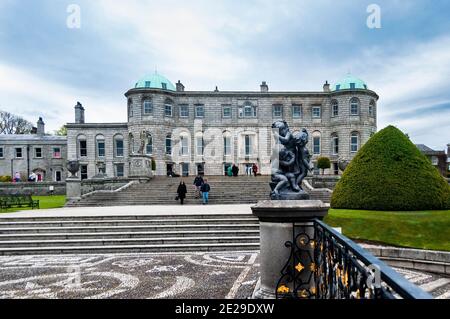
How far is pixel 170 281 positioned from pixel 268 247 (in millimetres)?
3020

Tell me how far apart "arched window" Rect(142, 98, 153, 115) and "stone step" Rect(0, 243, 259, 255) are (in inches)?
1389

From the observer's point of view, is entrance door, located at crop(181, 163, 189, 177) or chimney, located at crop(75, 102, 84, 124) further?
chimney, located at crop(75, 102, 84, 124)

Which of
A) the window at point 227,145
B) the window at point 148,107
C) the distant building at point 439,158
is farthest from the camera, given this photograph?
the distant building at point 439,158

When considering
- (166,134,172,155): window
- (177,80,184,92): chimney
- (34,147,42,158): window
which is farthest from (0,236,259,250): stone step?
(34,147,42,158): window

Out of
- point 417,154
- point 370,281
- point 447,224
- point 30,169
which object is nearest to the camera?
point 370,281

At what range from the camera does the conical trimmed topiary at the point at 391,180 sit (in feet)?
41.4

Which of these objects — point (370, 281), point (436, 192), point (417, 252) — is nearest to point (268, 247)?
point (370, 281)

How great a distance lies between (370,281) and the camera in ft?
8.70

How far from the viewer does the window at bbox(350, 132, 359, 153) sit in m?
45.8

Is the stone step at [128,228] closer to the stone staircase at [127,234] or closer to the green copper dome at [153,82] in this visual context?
the stone staircase at [127,234]

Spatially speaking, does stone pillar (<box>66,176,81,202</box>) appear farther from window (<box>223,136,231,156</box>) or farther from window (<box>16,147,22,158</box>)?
window (<box>16,147,22,158</box>)

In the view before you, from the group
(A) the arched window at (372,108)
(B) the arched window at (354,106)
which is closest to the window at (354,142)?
(B) the arched window at (354,106)

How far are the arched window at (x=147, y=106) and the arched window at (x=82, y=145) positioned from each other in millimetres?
10703

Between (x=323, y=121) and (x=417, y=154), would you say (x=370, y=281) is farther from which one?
(x=323, y=121)
